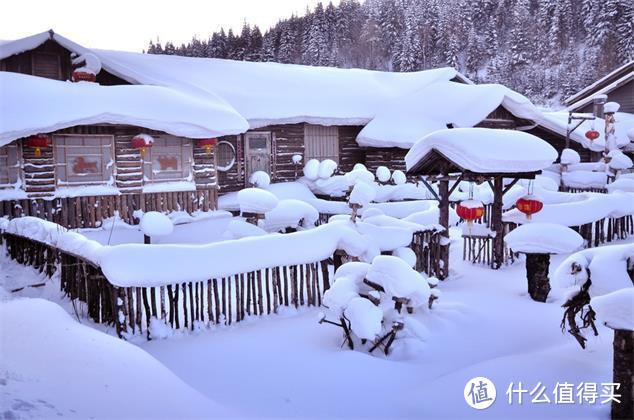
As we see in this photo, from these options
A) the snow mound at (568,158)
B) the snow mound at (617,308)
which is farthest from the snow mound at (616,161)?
the snow mound at (617,308)

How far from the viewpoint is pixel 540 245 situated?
31.7 ft

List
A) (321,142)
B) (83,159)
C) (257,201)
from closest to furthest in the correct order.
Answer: (257,201) < (83,159) < (321,142)

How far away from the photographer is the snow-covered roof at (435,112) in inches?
836

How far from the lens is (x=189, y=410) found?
4926 millimetres

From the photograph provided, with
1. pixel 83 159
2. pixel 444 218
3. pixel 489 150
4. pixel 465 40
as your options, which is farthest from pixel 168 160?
pixel 465 40

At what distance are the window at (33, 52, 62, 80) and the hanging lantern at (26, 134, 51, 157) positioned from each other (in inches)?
209

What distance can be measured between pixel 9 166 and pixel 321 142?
1179cm

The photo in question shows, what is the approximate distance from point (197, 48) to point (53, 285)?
230ft

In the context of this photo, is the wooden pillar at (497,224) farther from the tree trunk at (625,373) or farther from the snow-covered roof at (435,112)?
the snow-covered roof at (435,112)

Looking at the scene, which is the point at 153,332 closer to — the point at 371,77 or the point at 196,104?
the point at 196,104

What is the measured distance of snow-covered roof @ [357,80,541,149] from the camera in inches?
836

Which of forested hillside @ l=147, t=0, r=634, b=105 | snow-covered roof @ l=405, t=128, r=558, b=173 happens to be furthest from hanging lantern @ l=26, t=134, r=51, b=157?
forested hillside @ l=147, t=0, r=634, b=105

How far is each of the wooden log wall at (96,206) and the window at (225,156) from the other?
3.74 metres

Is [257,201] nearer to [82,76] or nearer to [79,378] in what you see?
[82,76]
